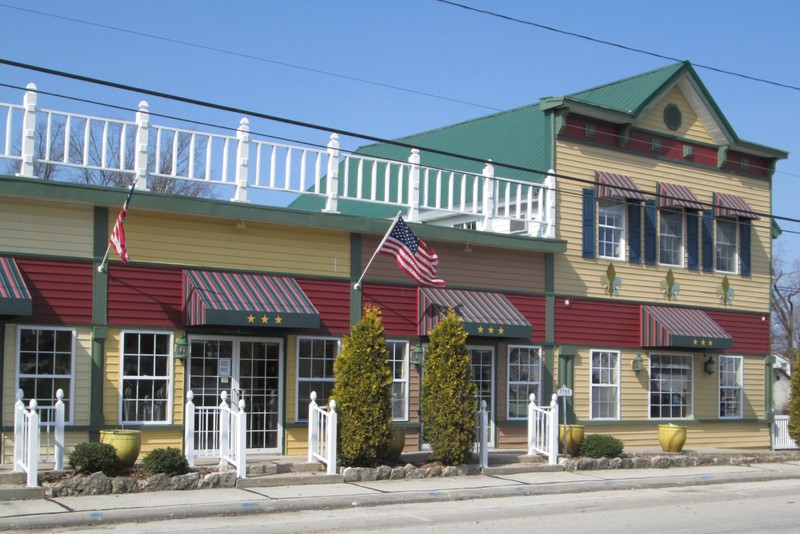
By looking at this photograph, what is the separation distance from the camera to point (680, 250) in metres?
26.4

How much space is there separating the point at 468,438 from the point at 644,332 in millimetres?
7846

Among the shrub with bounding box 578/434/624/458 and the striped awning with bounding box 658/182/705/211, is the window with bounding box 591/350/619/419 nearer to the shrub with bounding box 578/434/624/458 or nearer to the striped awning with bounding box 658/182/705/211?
the shrub with bounding box 578/434/624/458

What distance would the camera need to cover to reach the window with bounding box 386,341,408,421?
2073 cm

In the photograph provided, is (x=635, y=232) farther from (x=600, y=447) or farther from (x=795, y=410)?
(x=600, y=447)

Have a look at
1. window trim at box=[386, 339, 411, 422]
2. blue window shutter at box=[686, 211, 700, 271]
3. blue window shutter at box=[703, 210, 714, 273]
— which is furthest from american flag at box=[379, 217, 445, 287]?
blue window shutter at box=[703, 210, 714, 273]

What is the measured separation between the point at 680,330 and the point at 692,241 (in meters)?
2.90

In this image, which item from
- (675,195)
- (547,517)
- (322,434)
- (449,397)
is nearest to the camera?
(547,517)

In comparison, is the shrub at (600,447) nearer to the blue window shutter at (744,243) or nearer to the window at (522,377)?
the window at (522,377)

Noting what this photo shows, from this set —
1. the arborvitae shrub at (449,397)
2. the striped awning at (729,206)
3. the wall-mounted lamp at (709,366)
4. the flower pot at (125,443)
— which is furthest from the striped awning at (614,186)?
the flower pot at (125,443)

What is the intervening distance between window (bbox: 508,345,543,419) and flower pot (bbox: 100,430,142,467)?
913 centimetres

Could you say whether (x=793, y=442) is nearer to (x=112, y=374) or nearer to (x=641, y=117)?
(x=641, y=117)

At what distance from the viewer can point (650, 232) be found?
83.7 feet

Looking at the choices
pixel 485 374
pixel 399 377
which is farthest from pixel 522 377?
pixel 399 377

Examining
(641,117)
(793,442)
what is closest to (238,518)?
(641,117)
